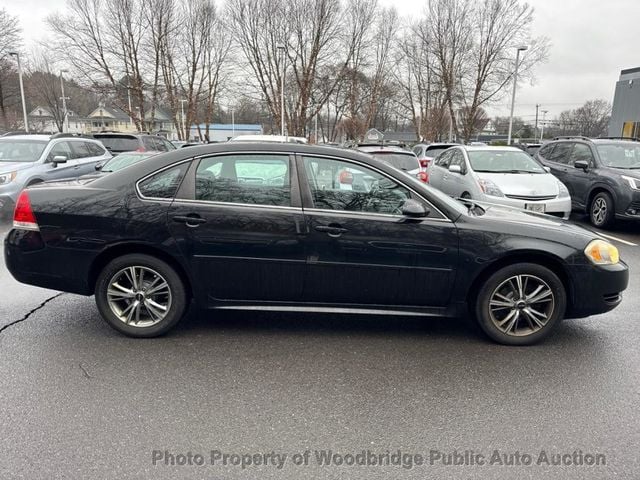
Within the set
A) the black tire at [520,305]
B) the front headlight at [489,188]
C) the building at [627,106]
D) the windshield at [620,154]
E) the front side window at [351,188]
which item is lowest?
the black tire at [520,305]

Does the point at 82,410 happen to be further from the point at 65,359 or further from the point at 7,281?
the point at 7,281

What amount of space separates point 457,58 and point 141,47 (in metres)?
24.3

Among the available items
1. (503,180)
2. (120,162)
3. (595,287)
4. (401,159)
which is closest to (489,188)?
(503,180)

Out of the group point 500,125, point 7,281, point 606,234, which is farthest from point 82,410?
point 500,125

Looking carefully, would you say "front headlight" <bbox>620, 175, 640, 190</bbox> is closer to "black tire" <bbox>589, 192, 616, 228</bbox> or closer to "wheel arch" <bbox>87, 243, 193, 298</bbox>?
"black tire" <bbox>589, 192, 616, 228</bbox>

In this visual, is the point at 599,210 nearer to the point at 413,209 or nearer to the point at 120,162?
the point at 413,209

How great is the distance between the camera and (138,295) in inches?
153

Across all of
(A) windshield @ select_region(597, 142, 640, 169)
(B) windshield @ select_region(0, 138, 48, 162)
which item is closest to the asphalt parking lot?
(A) windshield @ select_region(597, 142, 640, 169)

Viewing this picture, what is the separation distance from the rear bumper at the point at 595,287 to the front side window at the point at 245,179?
2.48 metres

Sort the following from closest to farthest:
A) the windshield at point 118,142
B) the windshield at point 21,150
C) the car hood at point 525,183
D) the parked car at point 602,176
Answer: the car hood at point 525,183 < the parked car at point 602,176 < the windshield at point 21,150 < the windshield at point 118,142

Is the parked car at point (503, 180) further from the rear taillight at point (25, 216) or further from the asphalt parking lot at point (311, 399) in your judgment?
the rear taillight at point (25, 216)

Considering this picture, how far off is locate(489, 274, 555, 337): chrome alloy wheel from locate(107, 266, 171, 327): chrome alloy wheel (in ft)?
9.02

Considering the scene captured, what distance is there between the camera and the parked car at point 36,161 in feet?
29.0

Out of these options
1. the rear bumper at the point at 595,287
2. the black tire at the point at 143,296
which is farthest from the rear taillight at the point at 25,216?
the rear bumper at the point at 595,287
